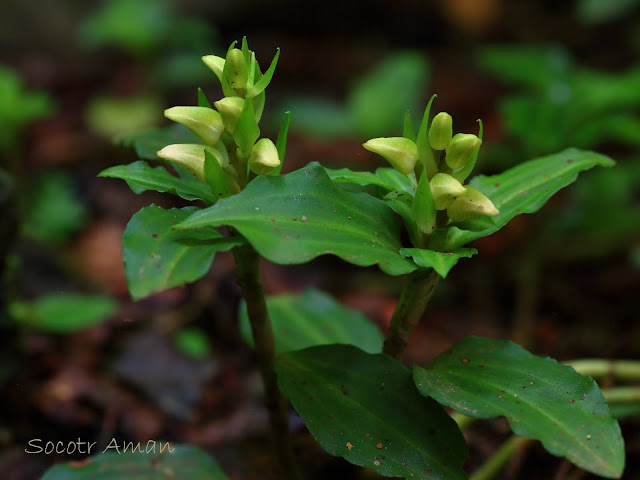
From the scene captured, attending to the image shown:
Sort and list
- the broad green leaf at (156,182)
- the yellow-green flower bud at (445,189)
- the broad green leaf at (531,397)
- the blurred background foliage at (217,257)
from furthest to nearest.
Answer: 1. the blurred background foliage at (217,257)
2. the broad green leaf at (156,182)
3. the yellow-green flower bud at (445,189)
4. the broad green leaf at (531,397)

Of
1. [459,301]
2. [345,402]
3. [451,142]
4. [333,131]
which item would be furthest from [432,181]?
[333,131]

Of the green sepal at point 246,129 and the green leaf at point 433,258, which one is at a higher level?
the green sepal at point 246,129

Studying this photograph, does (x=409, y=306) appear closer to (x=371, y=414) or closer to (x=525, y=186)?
(x=371, y=414)

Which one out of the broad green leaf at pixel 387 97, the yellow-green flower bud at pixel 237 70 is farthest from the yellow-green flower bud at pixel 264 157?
the broad green leaf at pixel 387 97

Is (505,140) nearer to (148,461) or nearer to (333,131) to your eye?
(333,131)

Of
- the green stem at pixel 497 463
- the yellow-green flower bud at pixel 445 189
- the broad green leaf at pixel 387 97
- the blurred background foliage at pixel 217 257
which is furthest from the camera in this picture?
the broad green leaf at pixel 387 97

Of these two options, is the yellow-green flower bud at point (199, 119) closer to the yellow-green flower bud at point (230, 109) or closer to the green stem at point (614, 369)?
the yellow-green flower bud at point (230, 109)

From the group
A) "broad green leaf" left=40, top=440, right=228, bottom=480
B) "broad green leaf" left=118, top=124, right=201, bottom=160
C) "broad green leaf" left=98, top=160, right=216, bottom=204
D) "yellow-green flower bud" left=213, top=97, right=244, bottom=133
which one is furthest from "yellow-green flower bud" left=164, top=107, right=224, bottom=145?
"broad green leaf" left=40, top=440, right=228, bottom=480
